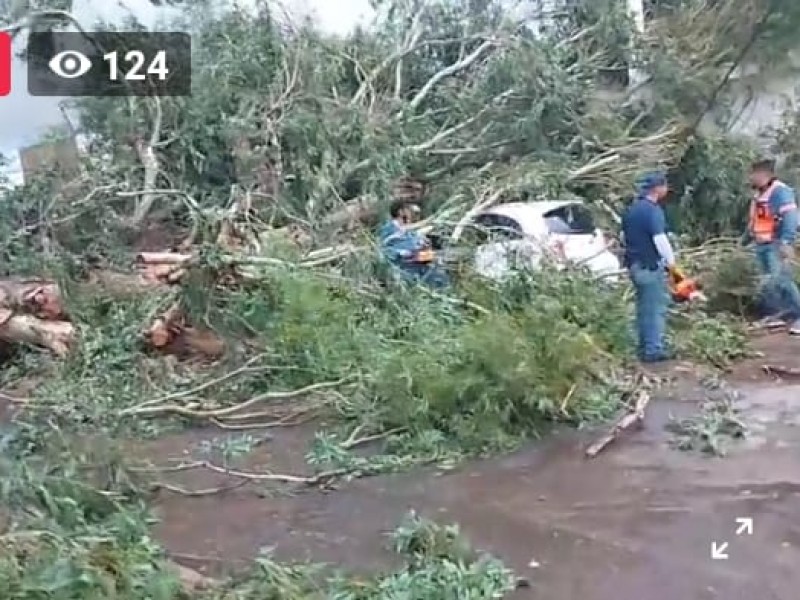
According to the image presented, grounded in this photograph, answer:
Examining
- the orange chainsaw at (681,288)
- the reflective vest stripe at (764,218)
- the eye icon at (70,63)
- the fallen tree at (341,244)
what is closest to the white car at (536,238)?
the fallen tree at (341,244)

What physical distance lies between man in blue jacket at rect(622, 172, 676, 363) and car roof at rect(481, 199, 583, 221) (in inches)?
83.1

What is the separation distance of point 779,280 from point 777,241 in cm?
30

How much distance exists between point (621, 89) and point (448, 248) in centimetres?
434

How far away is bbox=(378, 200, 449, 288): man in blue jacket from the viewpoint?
7.86 meters

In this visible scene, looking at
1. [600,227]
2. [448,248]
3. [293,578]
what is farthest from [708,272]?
[293,578]

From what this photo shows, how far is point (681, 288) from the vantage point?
768 cm

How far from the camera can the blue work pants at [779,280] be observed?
26.9 ft

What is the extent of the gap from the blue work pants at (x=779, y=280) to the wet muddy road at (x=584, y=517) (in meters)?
2.68

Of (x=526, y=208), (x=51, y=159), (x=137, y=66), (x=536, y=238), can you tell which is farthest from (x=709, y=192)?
(x=51, y=159)

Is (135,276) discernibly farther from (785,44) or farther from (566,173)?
(785,44)

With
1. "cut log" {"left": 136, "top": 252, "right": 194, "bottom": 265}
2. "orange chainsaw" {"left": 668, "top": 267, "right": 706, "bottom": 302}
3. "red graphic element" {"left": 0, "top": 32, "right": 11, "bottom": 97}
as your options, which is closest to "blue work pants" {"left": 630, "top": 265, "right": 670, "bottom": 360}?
"orange chainsaw" {"left": 668, "top": 267, "right": 706, "bottom": 302}

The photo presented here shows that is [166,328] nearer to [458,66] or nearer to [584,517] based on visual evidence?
[584,517]

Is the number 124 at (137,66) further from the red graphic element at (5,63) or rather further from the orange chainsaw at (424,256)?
the orange chainsaw at (424,256)

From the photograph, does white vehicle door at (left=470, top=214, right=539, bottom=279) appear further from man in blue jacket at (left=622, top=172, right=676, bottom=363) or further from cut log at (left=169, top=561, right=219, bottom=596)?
cut log at (left=169, top=561, right=219, bottom=596)
